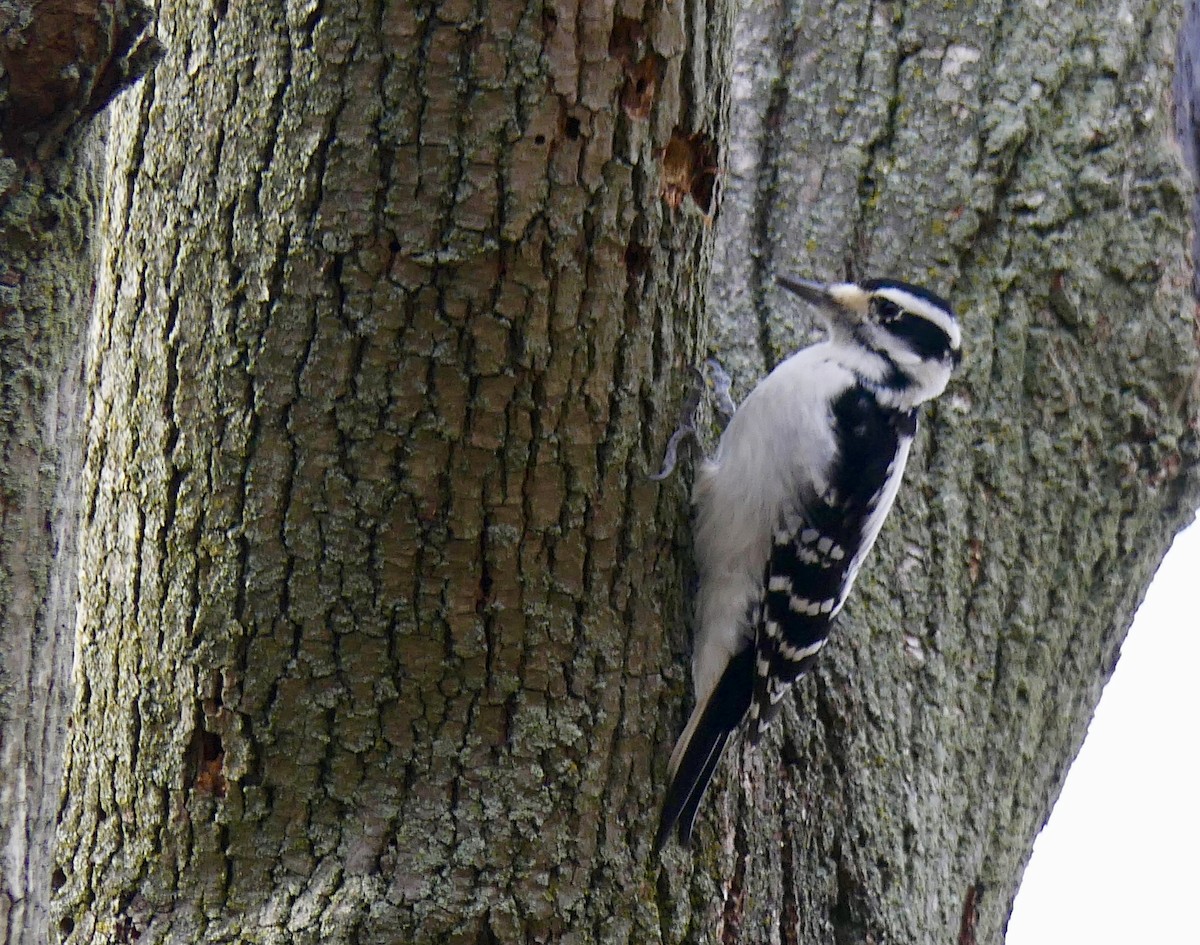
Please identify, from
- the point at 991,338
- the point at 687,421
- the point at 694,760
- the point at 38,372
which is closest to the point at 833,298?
the point at 991,338

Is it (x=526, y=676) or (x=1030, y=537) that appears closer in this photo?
(x=526, y=676)

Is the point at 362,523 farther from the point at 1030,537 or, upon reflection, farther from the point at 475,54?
the point at 1030,537

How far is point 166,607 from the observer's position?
209cm

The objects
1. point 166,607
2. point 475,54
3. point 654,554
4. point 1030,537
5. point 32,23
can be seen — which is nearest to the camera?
point 32,23

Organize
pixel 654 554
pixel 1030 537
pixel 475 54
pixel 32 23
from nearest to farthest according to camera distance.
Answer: pixel 32 23 < pixel 475 54 < pixel 654 554 < pixel 1030 537

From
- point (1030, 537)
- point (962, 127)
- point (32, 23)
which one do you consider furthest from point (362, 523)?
point (962, 127)

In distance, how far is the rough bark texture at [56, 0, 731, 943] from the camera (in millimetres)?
1971

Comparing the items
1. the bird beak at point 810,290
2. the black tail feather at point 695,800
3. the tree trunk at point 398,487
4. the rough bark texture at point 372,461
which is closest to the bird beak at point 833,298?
the bird beak at point 810,290

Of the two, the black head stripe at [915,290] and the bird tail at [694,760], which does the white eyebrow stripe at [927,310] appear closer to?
the black head stripe at [915,290]

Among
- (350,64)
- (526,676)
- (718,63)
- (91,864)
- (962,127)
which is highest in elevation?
(962,127)

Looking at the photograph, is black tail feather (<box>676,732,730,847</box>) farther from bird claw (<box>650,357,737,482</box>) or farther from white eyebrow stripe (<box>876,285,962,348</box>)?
white eyebrow stripe (<box>876,285,962,348</box>)

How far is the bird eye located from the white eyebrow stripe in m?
0.02

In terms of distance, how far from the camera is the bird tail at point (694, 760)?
227cm

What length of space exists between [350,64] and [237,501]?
0.71 meters
